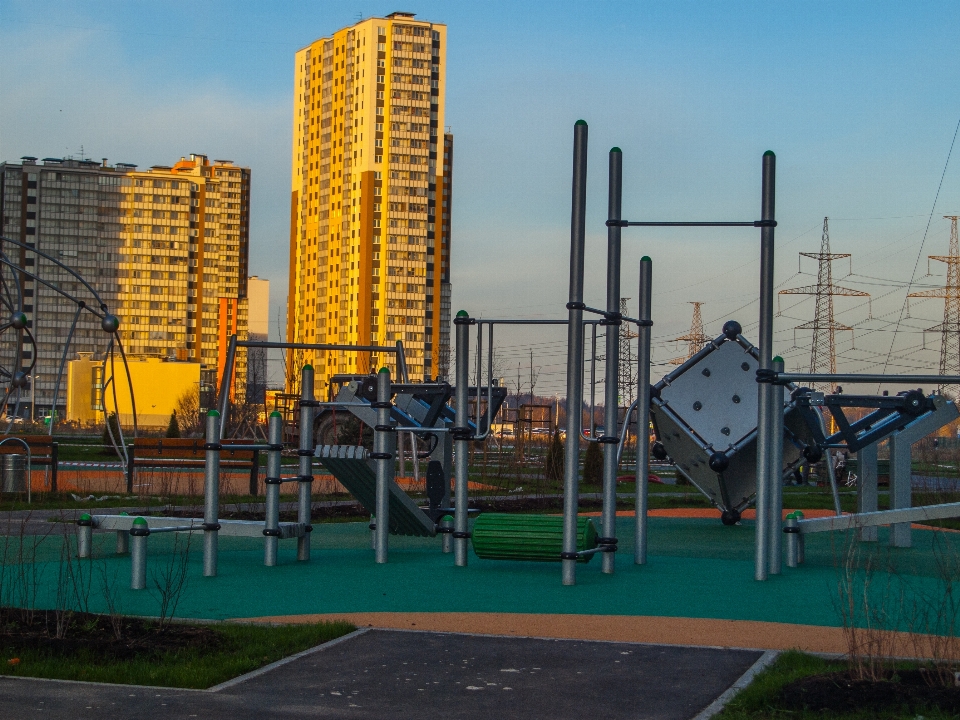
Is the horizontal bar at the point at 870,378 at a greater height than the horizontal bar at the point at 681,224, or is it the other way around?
the horizontal bar at the point at 681,224

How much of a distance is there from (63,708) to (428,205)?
13391 cm

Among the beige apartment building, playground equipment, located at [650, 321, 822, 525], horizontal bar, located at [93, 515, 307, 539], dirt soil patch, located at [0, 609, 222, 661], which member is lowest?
dirt soil patch, located at [0, 609, 222, 661]

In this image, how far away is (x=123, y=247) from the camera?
152375 mm

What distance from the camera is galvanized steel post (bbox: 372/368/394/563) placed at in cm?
1213

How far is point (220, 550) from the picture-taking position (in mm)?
13586

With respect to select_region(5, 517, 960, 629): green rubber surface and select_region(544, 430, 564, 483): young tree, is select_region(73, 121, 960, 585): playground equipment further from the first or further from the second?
select_region(544, 430, 564, 483): young tree

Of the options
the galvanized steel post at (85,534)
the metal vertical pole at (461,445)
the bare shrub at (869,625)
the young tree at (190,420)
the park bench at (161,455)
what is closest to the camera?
the bare shrub at (869,625)

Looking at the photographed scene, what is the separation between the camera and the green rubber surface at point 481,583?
9.19m

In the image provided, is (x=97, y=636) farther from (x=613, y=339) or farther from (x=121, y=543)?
(x=613, y=339)

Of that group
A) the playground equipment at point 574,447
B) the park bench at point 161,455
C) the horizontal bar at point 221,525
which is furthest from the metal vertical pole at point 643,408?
the park bench at point 161,455

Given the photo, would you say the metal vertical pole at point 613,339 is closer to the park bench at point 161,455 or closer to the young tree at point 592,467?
the park bench at point 161,455

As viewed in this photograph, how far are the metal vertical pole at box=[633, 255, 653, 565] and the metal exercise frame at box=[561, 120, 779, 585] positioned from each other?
0.05m

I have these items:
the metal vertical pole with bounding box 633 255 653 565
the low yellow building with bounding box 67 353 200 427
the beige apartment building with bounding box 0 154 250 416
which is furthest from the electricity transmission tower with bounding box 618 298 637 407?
the beige apartment building with bounding box 0 154 250 416

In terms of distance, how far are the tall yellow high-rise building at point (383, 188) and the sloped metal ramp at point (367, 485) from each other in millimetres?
119047
